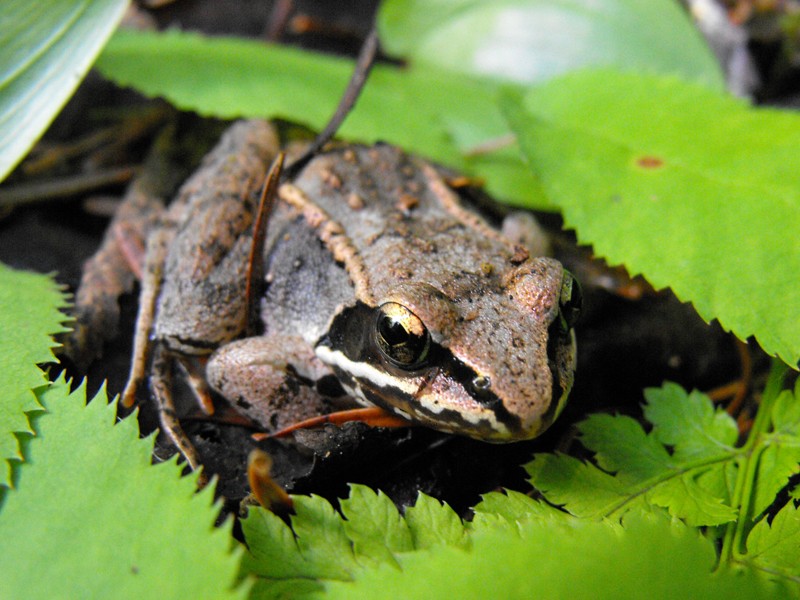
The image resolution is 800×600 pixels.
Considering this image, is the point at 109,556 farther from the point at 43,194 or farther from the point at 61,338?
the point at 43,194

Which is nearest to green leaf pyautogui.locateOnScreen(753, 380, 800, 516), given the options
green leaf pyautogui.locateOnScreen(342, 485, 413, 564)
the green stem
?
the green stem

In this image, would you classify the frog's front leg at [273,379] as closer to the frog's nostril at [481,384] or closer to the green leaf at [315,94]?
the frog's nostril at [481,384]

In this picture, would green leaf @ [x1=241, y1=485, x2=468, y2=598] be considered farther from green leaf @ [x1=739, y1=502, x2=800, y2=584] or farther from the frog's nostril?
green leaf @ [x1=739, y1=502, x2=800, y2=584]

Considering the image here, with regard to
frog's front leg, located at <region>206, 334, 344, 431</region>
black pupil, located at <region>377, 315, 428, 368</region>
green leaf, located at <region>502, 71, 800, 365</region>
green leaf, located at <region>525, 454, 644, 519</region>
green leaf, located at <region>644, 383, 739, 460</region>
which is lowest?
frog's front leg, located at <region>206, 334, 344, 431</region>

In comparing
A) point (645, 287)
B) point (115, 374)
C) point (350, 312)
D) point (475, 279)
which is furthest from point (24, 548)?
point (645, 287)

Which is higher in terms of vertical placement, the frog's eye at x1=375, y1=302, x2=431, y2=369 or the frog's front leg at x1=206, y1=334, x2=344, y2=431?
the frog's eye at x1=375, y1=302, x2=431, y2=369

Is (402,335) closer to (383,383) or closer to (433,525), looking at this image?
(383,383)
